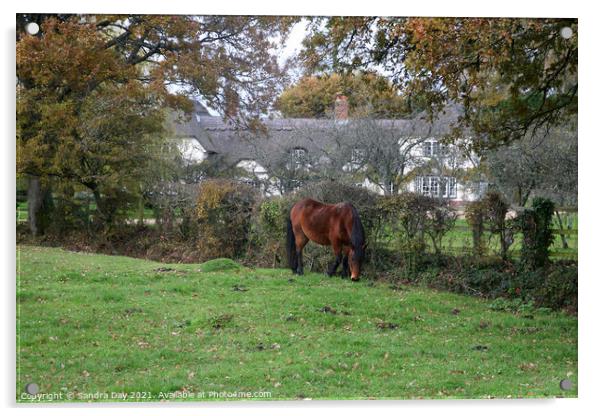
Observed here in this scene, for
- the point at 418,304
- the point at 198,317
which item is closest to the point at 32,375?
the point at 198,317

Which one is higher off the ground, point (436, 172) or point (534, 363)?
point (436, 172)

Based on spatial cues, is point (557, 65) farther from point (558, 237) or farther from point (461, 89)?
point (558, 237)

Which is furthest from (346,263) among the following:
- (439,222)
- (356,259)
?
(439,222)

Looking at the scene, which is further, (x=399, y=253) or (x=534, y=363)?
(x=399, y=253)

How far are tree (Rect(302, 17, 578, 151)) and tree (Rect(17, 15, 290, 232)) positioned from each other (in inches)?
24.3

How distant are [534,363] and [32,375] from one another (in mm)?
4250

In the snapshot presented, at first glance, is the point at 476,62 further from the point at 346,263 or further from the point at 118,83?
the point at 118,83

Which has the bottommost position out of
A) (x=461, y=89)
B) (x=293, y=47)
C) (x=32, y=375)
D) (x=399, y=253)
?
(x=32, y=375)

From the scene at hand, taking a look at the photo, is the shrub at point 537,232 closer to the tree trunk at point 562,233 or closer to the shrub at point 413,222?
the tree trunk at point 562,233

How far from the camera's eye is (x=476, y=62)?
5871 millimetres

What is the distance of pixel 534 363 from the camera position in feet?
18.9

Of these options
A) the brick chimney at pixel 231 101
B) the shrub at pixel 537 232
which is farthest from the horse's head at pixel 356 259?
the brick chimney at pixel 231 101

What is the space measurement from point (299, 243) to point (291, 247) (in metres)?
0.09

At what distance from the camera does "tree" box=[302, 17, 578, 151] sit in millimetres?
5793
